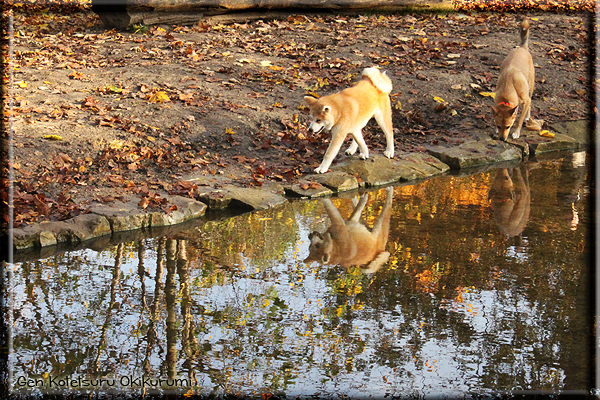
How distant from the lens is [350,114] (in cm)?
855

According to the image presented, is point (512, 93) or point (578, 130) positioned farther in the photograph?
point (578, 130)

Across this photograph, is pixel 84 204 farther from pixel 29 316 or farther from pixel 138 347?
pixel 138 347

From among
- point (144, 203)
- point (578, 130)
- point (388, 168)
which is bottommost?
point (144, 203)

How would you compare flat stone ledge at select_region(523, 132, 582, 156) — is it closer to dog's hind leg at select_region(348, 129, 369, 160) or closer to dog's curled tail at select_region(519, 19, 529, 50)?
dog's curled tail at select_region(519, 19, 529, 50)

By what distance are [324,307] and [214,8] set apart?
10.3 meters

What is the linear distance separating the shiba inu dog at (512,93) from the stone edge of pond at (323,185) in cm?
28

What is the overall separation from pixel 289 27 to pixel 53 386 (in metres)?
11.3

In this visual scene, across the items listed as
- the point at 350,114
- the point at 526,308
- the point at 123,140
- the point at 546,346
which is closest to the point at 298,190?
the point at 350,114

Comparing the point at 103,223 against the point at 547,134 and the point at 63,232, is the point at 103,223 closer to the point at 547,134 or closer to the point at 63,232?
the point at 63,232

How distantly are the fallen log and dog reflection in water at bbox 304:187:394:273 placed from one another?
7577mm

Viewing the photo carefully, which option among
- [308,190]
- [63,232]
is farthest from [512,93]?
[63,232]

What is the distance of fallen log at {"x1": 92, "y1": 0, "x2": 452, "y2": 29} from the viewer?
13398 mm

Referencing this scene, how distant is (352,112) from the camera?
8562mm

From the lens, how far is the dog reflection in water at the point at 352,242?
621cm
